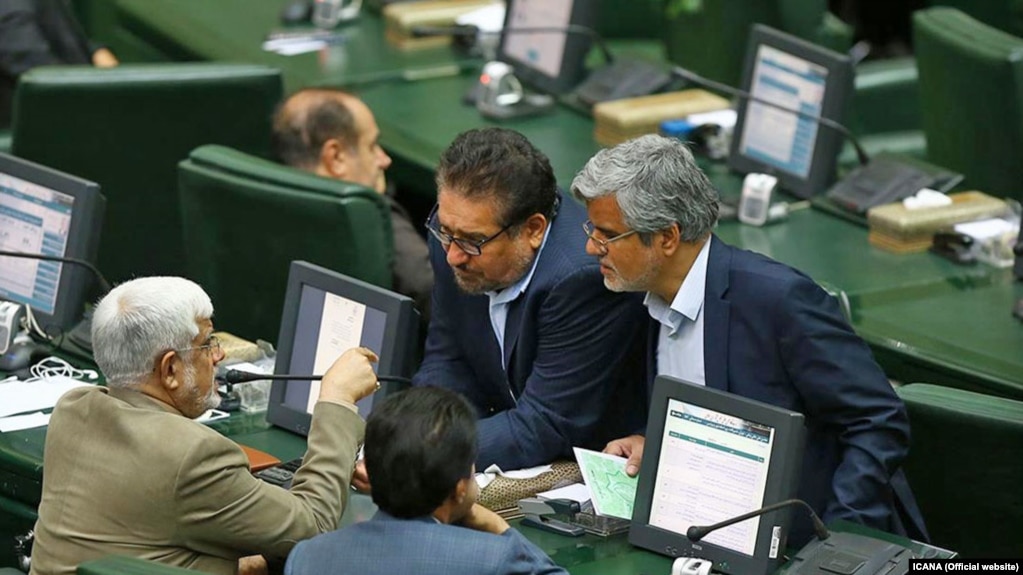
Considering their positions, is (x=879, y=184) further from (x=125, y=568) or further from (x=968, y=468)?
(x=125, y=568)

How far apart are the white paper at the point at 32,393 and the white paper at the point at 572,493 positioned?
1057 mm

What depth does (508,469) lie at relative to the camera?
154 inches

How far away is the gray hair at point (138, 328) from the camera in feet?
11.4

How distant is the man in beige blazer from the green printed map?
434 mm

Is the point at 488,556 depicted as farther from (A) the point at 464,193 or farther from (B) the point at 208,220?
(B) the point at 208,220

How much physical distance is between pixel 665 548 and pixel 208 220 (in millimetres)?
1841

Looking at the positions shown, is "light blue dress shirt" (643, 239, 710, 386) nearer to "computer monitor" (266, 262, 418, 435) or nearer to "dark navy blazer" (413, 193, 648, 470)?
"dark navy blazer" (413, 193, 648, 470)

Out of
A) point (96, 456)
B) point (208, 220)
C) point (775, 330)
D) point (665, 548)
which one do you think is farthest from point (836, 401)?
point (208, 220)

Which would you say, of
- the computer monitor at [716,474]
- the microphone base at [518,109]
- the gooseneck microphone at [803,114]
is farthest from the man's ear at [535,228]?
the microphone base at [518,109]

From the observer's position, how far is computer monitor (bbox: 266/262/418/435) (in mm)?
3980

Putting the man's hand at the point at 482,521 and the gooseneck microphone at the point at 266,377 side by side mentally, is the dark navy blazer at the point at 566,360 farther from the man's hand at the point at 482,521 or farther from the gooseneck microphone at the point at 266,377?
the man's hand at the point at 482,521

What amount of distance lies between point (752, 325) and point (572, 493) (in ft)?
1.53

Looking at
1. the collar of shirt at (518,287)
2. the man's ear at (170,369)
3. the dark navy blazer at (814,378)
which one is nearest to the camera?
the man's ear at (170,369)

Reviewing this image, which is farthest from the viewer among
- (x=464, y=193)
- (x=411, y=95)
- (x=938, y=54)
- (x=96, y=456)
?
(x=411, y=95)
